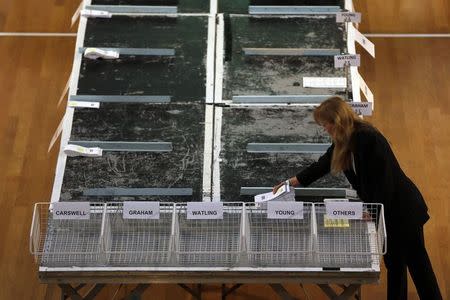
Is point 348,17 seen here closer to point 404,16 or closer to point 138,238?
point 138,238

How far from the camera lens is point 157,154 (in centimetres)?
455

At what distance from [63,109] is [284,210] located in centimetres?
271

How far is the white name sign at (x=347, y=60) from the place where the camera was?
15.7 ft

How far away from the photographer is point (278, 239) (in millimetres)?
4066

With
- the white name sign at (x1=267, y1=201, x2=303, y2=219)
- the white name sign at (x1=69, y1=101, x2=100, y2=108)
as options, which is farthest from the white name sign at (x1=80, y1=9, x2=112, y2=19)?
the white name sign at (x1=267, y1=201, x2=303, y2=219)

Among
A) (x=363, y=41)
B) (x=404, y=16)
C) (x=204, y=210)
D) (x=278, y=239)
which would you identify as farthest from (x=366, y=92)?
(x=404, y=16)

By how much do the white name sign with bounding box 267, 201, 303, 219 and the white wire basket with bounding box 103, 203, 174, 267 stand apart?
1.60 ft

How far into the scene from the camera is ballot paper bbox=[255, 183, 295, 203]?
166 inches

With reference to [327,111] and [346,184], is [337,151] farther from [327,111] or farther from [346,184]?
[346,184]

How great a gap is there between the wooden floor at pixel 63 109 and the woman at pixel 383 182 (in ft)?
2.41

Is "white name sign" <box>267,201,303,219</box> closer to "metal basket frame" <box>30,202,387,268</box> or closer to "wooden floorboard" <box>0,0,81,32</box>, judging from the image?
"metal basket frame" <box>30,202,387,268</box>

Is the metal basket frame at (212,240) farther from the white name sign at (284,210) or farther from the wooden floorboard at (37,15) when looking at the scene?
the wooden floorboard at (37,15)

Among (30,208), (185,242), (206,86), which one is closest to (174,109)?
(206,86)

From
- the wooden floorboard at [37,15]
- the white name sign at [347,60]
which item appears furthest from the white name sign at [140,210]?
the wooden floorboard at [37,15]
